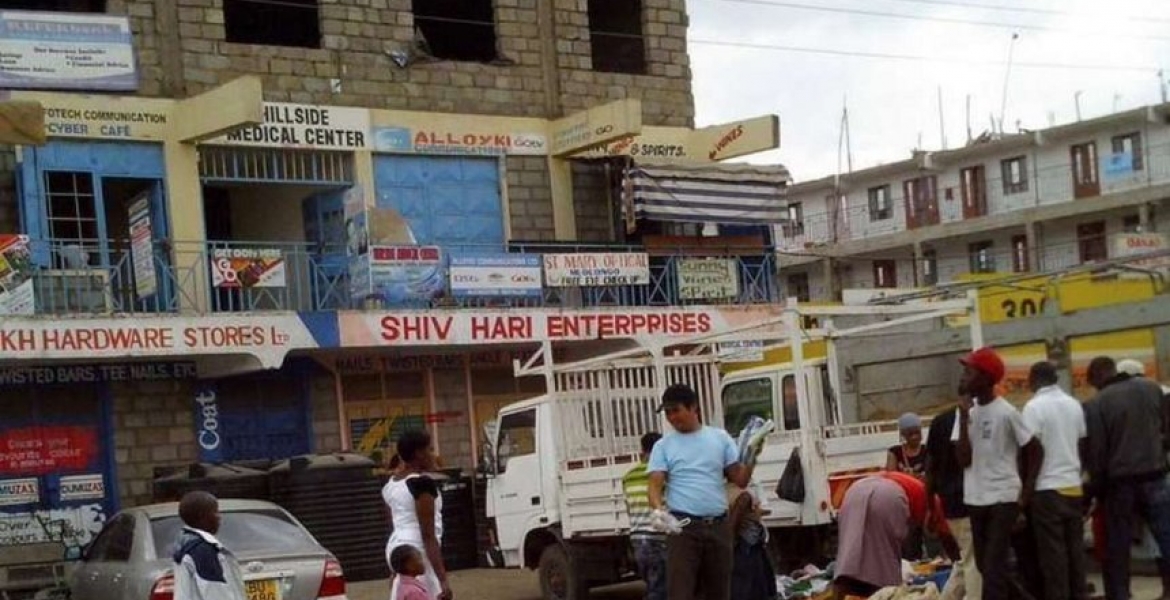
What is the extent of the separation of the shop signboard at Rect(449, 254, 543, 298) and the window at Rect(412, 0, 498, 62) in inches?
149

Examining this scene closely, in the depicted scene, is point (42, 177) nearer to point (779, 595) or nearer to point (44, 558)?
point (44, 558)

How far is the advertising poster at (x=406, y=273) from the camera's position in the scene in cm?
2178

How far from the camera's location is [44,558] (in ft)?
64.1

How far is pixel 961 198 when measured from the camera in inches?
2052

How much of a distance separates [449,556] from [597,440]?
5.57m

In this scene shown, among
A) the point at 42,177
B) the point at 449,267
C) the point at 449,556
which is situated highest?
the point at 42,177

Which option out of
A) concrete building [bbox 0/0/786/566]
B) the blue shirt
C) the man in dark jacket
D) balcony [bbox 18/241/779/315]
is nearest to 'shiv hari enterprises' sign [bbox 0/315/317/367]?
A: concrete building [bbox 0/0/786/566]

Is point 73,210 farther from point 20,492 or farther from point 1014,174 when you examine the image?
point 1014,174

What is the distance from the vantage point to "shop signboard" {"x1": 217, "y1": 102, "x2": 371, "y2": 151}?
22453 millimetres

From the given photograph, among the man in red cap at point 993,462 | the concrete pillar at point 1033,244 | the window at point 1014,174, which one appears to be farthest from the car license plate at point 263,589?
the window at point 1014,174

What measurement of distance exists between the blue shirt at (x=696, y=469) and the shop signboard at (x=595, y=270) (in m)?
13.7

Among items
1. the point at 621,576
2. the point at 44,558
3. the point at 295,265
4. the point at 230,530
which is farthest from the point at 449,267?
the point at 230,530

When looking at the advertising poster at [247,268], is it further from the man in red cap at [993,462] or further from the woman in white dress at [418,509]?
the man in red cap at [993,462]

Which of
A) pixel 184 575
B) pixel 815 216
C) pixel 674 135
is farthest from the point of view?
pixel 815 216
